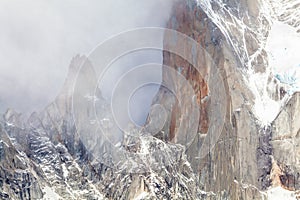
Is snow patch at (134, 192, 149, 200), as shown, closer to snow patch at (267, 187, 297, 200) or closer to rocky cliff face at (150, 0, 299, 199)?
rocky cliff face at (150, 0, 299, 199)

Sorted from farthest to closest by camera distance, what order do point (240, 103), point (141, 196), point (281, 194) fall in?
point (141, 196) < point (240, 103) < point (281, 194)

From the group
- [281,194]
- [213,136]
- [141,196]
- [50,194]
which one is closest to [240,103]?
[213,136]

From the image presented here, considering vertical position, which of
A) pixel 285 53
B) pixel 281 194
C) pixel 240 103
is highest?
pixel 285 53

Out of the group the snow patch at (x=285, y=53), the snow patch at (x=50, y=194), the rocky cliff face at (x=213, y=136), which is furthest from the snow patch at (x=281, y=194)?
the snow patch at (x=50, y=194)

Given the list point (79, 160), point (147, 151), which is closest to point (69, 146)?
point (79, 160)

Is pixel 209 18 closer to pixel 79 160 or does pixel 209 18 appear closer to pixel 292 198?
pixel 292 198

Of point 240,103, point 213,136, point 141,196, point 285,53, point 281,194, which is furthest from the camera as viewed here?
point 141,196

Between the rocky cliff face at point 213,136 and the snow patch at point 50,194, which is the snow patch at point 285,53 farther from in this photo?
the snow patch at point 50,194

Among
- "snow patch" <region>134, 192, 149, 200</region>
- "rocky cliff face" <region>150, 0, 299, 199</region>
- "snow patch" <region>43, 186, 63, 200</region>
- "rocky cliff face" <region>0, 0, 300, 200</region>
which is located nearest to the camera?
"rocky cliff face" <region>150, 0, 299, 199</region>

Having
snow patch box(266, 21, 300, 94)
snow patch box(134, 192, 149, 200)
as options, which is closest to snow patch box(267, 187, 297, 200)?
snow patch box(266, 21, 300, 94)

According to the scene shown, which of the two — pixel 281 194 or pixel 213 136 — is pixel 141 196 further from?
pixel 281 194
